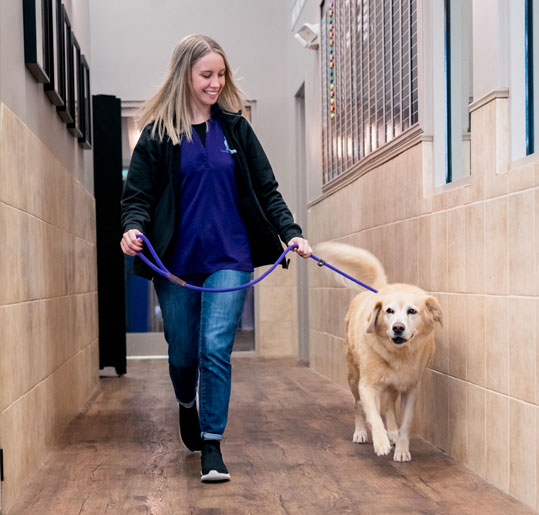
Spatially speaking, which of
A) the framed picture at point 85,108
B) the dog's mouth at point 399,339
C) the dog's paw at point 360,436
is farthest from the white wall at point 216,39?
the dog's mouth at point 399,339

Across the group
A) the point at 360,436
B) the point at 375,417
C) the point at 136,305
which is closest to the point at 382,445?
the point at 375,417

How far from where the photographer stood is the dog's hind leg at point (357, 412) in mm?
3291

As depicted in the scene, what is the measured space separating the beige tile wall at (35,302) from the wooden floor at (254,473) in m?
0.14

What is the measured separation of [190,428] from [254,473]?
1.22 ft

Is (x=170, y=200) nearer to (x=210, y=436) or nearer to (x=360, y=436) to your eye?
(x=210, y=436)

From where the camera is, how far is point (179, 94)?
9.06 ft

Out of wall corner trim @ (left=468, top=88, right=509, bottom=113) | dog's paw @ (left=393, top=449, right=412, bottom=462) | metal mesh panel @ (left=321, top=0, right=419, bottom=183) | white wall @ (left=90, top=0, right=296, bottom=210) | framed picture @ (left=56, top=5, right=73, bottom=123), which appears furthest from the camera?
white wall @ (left=90, top=0, right=296, bottom=210)

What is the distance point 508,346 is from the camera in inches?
97.2

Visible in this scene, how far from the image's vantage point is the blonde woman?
8.70ft

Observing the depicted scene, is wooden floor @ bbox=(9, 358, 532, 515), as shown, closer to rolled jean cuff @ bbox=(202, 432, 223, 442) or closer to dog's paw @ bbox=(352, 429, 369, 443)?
dog's paw @ bbox=(352, 429, 369, 443)

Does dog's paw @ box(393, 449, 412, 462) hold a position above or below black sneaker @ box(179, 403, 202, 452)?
below

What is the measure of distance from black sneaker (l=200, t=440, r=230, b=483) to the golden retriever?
543mm

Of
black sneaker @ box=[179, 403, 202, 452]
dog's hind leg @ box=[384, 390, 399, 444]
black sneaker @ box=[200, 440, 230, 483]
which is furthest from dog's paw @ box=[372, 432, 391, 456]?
black sneaker @ box=[179, 403, 202, 452]

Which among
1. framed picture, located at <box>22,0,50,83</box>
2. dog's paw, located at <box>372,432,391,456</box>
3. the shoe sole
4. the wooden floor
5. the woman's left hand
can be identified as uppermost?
framed picture, located at <box>22,0,50,83</box>
